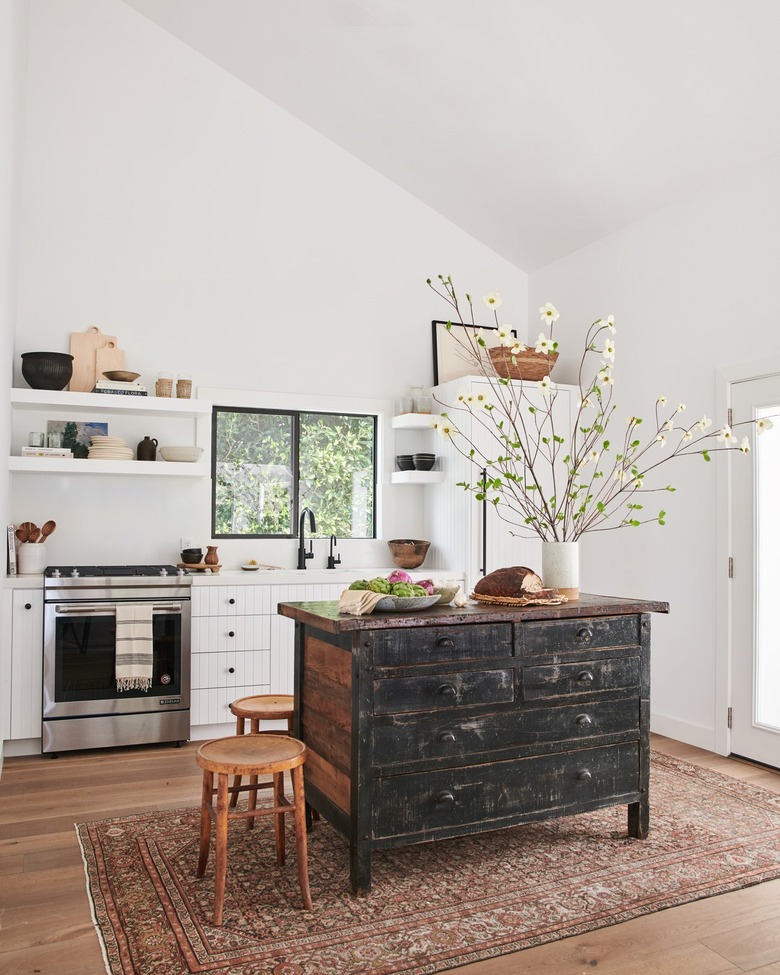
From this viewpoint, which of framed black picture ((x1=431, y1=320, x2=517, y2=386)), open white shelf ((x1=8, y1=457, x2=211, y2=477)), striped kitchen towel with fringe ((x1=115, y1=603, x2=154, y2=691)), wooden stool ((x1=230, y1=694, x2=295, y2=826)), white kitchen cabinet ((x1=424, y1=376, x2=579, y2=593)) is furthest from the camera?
framed black picture ((x1=431, y1=320, x2=517, y2=386))

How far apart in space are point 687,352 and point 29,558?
3933 millimetres

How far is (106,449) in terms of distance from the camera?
481 centimetres

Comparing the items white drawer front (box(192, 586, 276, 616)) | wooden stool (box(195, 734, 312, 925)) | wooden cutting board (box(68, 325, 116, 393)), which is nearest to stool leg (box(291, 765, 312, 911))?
wooden stool (box(195, 734, 312, 925))

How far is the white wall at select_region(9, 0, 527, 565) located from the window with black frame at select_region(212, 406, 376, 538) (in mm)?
166

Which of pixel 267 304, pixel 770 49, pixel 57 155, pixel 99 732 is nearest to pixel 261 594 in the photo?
pixel 99 732

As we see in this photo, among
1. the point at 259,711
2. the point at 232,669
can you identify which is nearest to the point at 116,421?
the point at 232,669

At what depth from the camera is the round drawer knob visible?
282 centimetres

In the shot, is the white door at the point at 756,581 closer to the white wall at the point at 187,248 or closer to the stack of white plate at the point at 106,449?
the white wall at the point at 187,248

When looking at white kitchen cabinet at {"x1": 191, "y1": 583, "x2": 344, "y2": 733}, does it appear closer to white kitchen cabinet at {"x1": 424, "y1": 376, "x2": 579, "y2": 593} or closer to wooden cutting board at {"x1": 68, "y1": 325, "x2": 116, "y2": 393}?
white kitchen cabinet at {"x1": 424, "y1": 376, "x2": 579, "y2": 593}

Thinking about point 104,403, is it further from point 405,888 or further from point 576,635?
point 405,888

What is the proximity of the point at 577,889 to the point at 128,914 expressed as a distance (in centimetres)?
146

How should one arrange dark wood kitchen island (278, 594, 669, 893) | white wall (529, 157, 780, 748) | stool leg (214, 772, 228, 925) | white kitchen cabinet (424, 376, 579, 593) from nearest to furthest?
stool leg (214, 772, 228, 925), dark wood kitchen island (278, 594, 669, 893), white wall (529, 157, 780, 748), white kitchen cabinet (424, 376, 579, 593)

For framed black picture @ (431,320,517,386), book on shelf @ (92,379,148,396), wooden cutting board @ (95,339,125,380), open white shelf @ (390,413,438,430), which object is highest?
framed black picture @ (431,320,517,386)

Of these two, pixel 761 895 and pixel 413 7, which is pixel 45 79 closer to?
pixel 413 7
